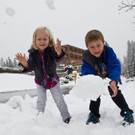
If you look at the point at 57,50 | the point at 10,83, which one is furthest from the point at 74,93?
the point at 10,83

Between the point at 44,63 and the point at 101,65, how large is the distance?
103 centimetres

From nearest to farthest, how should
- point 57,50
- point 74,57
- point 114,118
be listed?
point 114,118, point 57,50, point 74,57

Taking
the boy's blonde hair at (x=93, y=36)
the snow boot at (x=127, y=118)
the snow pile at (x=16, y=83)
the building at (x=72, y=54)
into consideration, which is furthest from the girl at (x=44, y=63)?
the building at (x=72, y=54)

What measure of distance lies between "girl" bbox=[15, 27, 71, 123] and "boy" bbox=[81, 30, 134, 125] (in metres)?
0.51

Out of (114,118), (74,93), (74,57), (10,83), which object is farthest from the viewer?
(74,57)

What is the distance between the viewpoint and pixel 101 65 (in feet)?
8.04

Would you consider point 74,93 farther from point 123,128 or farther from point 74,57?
point 74,57

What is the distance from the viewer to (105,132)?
69.9 inches

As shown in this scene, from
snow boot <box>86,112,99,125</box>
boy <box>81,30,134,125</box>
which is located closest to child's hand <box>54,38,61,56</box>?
boy <box>81,30,134,125</box>

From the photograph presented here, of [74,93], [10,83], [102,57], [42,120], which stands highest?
[102,57]

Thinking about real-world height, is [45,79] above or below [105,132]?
above

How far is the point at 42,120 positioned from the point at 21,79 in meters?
12.5

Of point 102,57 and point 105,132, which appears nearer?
point 105,132

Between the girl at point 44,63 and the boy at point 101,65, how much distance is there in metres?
0.51
